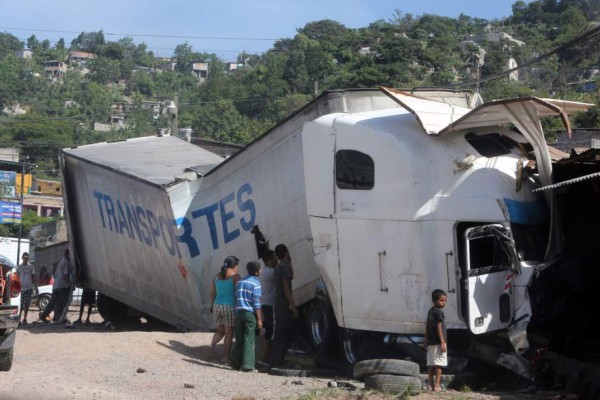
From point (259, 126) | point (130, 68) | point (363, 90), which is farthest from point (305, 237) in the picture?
point (130, 68)

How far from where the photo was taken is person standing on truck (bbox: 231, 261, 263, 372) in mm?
11320

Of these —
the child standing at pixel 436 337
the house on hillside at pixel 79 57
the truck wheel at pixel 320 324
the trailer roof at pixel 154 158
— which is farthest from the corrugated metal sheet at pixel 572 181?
the house on hillside at pixel 79 57

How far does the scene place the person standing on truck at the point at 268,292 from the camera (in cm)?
1199

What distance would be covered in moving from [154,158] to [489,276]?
8.21 metres

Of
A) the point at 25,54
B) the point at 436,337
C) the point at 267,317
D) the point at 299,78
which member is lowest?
the point at 436,337

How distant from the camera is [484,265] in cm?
972

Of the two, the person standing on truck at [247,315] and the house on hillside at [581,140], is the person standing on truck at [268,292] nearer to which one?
the person standing on truck at [247,315]

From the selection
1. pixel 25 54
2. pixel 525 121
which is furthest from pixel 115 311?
pixel 25 54

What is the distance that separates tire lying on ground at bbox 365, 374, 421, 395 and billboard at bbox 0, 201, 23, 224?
3676cm

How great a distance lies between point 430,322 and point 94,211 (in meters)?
8.78

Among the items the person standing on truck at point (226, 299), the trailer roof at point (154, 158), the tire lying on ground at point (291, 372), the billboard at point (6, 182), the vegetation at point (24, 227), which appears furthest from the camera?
the vegetation at point (24, 227)

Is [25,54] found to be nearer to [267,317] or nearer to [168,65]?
[168,65]

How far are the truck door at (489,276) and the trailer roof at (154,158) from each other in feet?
18.5

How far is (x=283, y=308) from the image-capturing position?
38.5ft
